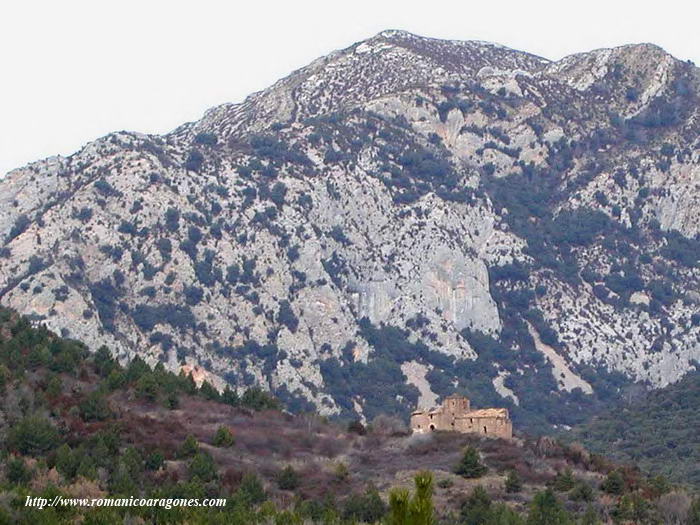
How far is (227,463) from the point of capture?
332ft

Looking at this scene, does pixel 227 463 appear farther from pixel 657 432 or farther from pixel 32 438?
pixel 657 432

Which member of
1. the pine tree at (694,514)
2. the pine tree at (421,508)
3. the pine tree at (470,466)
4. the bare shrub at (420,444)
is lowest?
the pine tree at (694,514)

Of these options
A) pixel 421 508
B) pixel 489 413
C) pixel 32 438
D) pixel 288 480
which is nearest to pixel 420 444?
pixel 489 413

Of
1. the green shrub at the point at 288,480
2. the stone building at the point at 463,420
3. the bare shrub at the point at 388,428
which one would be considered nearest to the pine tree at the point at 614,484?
the stone building at the point at 463,420

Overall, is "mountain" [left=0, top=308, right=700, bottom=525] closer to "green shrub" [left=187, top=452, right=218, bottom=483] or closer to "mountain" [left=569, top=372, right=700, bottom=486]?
"green shrub" [left=187, top=452, right=218, bottom=483]

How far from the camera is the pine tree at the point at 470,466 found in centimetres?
10288

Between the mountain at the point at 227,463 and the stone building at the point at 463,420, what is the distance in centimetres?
290

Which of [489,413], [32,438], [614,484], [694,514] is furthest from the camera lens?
[489,413]

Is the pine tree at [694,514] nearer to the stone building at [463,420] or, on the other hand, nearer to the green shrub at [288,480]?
the green shrub at [288,480]

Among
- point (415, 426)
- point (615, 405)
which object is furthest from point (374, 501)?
point (615, 405)

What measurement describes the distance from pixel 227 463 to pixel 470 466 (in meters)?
15.1

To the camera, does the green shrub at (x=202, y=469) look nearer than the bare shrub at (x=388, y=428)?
Yes

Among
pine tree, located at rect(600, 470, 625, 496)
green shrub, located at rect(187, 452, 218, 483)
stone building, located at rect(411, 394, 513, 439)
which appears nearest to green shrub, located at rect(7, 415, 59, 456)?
green shrub, located at rect(187, 452, 218, 483)

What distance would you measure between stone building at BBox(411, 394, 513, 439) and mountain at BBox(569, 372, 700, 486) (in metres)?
18.7
